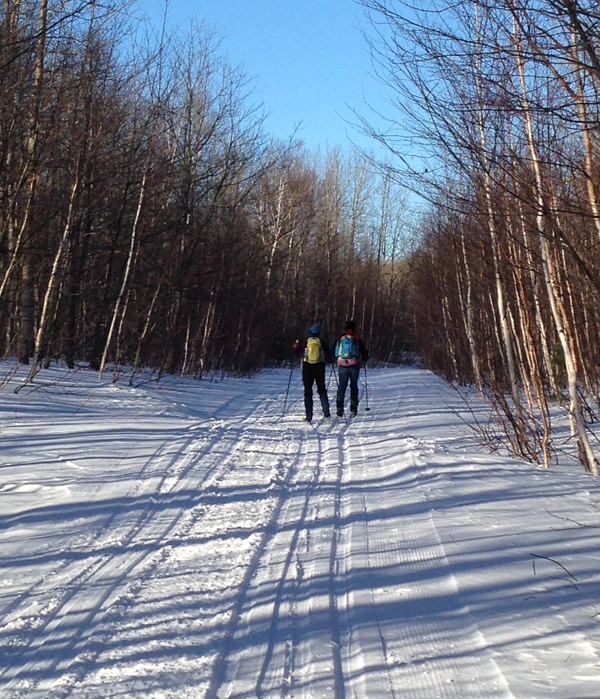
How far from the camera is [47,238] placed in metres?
15.2

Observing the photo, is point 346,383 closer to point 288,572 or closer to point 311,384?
point 311,384

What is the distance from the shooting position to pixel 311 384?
1396 cm

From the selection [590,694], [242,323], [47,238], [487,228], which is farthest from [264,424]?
[242,323]

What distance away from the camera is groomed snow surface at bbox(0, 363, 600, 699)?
3586mm

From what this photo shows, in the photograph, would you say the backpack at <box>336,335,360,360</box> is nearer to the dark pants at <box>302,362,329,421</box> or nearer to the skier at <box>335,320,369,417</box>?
the skier at <box>335,320,369,417</box>

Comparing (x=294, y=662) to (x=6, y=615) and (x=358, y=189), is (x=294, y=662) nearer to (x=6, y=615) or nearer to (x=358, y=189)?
(x=6, y=615)

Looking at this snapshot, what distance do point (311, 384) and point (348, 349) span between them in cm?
111

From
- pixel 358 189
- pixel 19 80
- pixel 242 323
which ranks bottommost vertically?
pixel 242 323

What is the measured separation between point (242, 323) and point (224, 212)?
12.9 feet

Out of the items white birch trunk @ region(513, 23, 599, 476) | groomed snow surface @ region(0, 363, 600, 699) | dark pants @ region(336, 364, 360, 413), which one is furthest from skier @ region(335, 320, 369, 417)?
white birch trunk @ region(513, 23, 599, 476)

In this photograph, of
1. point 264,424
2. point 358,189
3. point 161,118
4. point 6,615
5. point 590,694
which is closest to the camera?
point 590,694

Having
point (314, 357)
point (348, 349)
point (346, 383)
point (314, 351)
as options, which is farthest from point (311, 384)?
point (348, 349)

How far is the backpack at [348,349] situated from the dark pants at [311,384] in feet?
1.75

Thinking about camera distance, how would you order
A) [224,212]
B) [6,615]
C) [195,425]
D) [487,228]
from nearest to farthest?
[6,615], [487,228], [195,425], [224,212]
